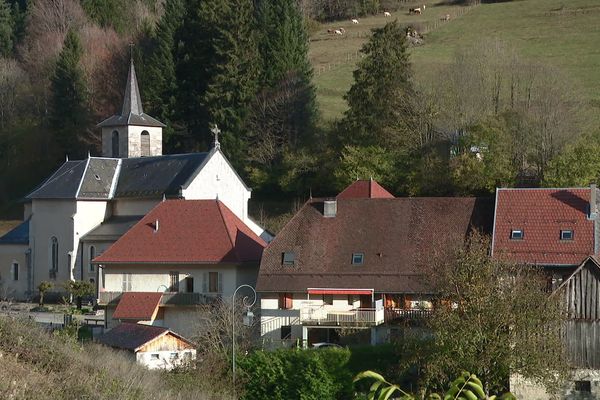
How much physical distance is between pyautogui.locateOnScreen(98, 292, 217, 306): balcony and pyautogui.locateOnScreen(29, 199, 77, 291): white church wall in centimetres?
1336

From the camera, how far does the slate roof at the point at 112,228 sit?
181 feet

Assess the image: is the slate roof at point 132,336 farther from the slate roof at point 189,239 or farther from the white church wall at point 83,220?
the white church wall at point 83,220

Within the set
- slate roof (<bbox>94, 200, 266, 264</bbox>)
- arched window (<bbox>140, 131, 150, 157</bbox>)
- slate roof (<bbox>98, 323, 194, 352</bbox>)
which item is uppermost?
arched window (<bbox>140, 131, 150, 157</bbox>)

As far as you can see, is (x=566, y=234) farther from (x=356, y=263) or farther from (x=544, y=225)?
(x=356, y=263)

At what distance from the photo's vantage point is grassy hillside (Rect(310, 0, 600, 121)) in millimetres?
75188

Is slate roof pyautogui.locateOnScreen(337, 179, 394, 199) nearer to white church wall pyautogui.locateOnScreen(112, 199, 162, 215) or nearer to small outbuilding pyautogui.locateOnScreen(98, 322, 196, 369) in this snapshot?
white church wall pyautogui.locateOnScreen(112, 199, 162, 215)

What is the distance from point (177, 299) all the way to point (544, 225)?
1348 centimetres

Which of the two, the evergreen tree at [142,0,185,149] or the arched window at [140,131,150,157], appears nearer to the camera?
the arched window at [140,131,150,157]

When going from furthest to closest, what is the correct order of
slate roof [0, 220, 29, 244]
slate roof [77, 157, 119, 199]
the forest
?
slate roof [0, 220, 29, 244]
slate roof [77, 157, 119, 199]
the forest

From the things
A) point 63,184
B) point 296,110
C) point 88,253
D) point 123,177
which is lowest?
point 88,253

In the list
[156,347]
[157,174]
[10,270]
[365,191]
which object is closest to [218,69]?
[157,174]

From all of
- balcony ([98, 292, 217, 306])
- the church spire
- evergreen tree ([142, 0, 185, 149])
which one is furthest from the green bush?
evergreen tree ([142, 0, 185, 149])

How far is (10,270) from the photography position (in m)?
59.1

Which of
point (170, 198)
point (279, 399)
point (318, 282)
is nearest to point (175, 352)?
point (279, 399)
